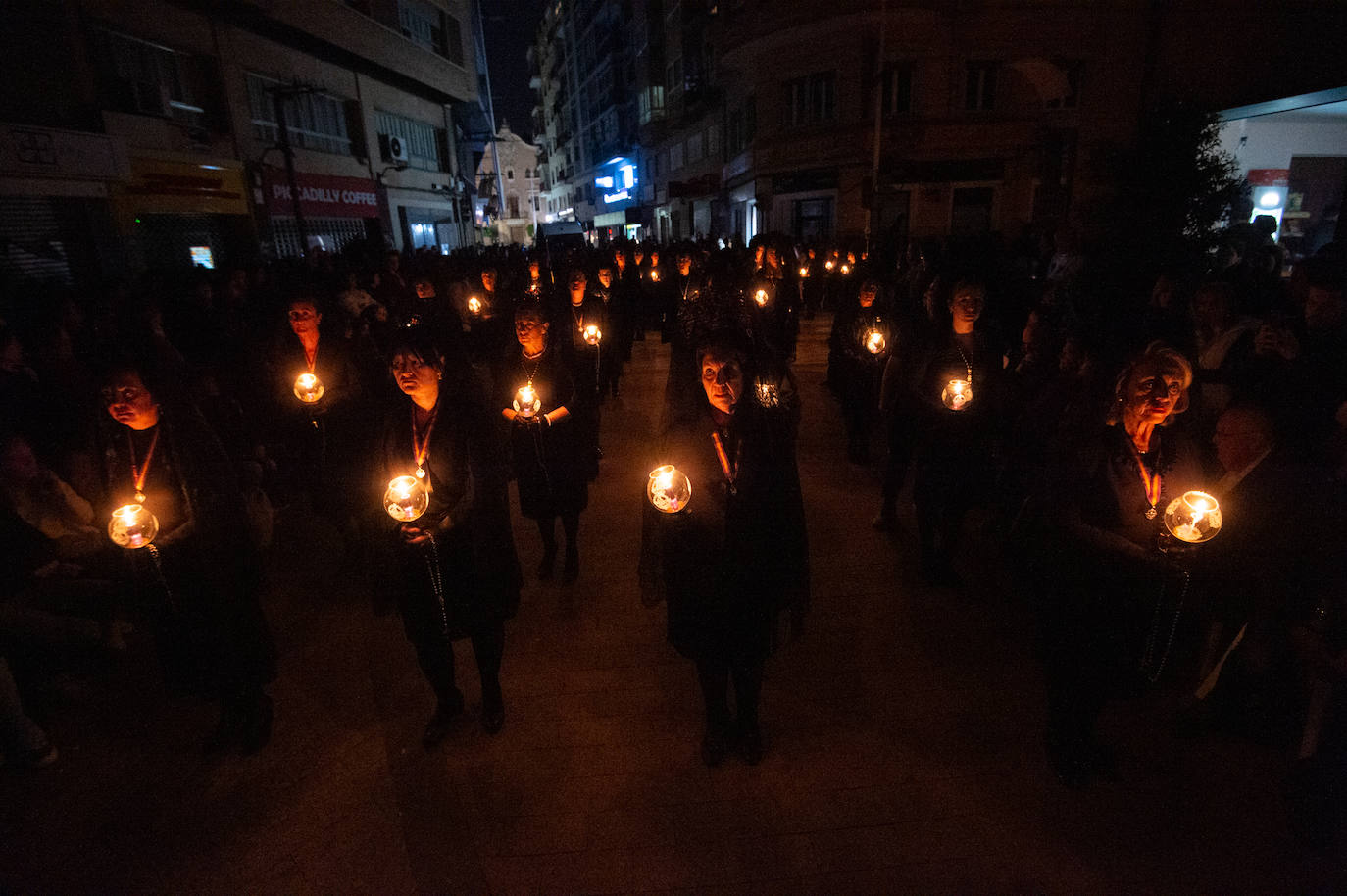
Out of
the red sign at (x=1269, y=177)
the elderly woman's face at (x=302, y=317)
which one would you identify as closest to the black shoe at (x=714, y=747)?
the elderly woman's face at (x=302, y=317)

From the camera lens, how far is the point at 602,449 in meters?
8.20

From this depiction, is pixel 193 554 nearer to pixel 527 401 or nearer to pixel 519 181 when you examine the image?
pixel 527 401

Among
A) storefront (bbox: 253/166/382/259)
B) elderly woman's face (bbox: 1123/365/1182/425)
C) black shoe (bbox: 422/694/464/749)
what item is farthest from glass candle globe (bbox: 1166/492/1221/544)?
storefront (bbox: 253/166/382/259)

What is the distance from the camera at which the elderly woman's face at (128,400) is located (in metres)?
3.13

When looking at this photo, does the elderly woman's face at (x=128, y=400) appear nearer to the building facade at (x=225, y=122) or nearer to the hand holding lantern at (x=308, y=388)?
the hand holding lantern at (x=308, y=388)

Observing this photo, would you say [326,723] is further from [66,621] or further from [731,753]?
[731,753]

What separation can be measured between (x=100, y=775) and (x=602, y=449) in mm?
5415

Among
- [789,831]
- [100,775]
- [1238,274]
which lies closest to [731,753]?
[789,831]

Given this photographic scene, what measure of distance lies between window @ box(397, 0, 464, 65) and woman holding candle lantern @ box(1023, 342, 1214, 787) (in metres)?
31.3

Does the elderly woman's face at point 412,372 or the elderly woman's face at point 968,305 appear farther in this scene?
the elderly woman's face at point 968,305

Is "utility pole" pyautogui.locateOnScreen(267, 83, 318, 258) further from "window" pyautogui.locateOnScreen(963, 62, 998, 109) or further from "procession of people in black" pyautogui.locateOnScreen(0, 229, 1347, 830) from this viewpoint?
"window" pyautogui.locateOnScreen(963, 62, 998, 109)

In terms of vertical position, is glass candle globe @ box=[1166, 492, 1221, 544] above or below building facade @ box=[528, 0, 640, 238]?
below

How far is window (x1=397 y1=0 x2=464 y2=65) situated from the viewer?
2770 cm

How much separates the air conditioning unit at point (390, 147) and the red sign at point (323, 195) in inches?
73.3
